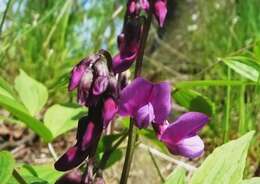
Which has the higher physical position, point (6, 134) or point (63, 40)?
point (63, 40)

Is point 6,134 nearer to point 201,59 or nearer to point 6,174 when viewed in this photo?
point 201,59

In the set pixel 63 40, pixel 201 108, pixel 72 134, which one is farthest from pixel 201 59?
pixel 201 108

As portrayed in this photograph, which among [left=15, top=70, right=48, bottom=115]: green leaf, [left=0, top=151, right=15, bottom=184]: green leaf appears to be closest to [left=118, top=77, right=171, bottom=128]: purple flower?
[left=0, top=151, right=15, bottom=184]: green leaf

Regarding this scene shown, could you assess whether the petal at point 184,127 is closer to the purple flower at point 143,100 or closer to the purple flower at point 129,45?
the purple flower at point 143,100

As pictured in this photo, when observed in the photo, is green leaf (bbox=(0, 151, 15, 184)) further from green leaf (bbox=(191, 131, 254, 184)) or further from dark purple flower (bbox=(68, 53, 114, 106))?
green leaf (bbox=(191, 131, 254, 184))

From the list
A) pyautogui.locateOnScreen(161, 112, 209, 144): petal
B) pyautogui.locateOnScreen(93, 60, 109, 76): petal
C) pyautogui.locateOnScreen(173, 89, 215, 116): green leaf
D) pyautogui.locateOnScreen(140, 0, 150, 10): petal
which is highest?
pyautogui.locateOnScreen(140, 0, 150, 10): petal

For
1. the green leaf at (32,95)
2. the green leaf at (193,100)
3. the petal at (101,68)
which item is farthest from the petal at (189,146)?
the green leaf at (32,95)
